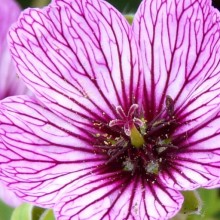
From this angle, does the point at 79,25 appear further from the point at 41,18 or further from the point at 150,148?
the point at 150,148

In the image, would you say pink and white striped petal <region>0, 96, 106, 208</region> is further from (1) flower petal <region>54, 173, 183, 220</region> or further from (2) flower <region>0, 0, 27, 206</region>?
(2) flower <region>0, 0, 27, 206</region>

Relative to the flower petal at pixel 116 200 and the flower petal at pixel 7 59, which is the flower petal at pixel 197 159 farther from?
the flower petal at pixel 7 59

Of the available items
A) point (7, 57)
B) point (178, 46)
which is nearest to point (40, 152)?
point (178, 46)

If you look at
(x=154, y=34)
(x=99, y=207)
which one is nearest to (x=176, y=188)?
(x=99, y=207)

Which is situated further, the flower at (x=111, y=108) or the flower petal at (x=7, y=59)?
the flower petal at (x=7, y=59)

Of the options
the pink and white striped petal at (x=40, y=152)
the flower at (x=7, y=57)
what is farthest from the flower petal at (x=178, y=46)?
the flower at (x=7, y=57)

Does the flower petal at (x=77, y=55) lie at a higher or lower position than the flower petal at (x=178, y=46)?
lower

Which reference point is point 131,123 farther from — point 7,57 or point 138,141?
point 7,57

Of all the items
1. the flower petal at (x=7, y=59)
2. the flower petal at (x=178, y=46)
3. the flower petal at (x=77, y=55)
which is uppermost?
the flower petal at (x=178, y=46)
